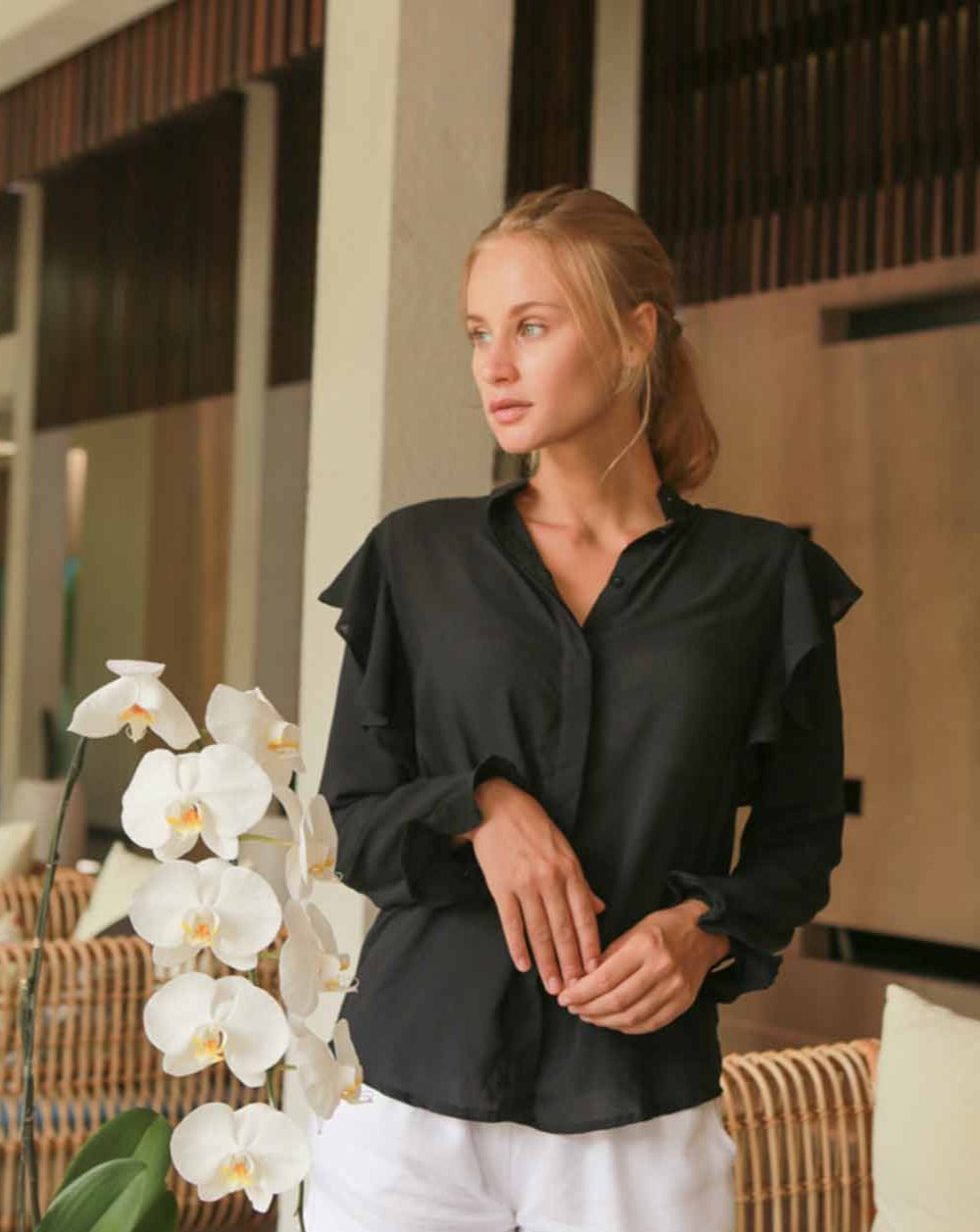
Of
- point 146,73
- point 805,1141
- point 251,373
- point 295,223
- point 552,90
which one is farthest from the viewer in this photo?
point 251,373

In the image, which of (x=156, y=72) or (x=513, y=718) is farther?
(x=156, y=72)

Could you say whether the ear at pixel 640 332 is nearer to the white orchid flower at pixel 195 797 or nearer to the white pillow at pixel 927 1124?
the white orchid flower at pixel 195 797

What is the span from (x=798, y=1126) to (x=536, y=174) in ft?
11.6

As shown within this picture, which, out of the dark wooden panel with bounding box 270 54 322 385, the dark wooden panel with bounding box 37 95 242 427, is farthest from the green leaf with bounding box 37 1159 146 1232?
the dark wooden panel with bounding box 37 95 242 427

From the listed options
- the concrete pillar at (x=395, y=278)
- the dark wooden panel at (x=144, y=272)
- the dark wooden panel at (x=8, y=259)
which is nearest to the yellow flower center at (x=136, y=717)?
the concrete pillar at (x=395, y=278)

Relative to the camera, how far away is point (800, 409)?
222 inches

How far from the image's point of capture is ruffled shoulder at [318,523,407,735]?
146 cm

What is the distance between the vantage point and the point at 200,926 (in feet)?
2.80

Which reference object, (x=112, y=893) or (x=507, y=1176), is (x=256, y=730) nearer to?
(x=507, y=1176)

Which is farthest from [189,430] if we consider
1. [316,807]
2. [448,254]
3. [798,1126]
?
[316,807]

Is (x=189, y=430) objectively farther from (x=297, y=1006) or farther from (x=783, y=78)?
(x=297, y=1006)

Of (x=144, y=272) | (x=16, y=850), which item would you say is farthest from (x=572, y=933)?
(x=144, y=272)

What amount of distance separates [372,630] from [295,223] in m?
6.32

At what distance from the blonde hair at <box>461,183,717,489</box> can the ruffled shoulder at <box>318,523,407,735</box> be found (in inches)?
8.5
